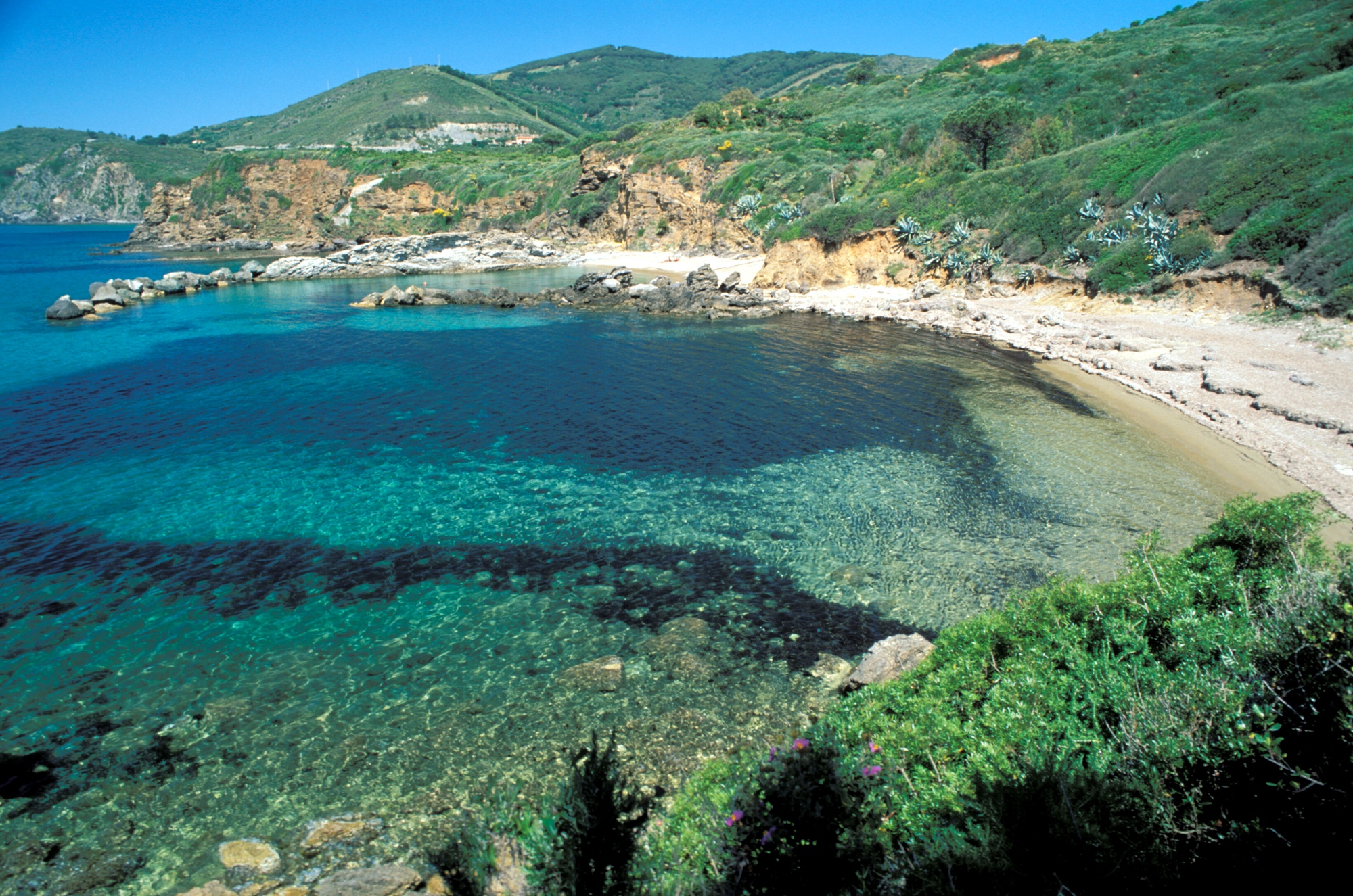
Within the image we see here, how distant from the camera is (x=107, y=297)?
4566 centimetres

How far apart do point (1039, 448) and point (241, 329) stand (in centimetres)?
4142

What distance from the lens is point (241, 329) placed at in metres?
38.8

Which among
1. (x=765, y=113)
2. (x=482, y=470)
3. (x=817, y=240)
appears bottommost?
(x=482, y=470)

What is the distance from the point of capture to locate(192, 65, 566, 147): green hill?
151 metres

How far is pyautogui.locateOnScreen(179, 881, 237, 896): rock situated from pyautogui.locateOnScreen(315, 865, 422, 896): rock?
0.92 metres

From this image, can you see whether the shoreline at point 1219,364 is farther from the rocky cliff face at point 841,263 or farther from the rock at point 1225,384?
the rocky cliff face at point 841,263

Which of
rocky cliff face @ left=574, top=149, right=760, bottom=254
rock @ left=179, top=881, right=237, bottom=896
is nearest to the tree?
rocky cliff face @ left=574, top=149, right=760, bottom=254

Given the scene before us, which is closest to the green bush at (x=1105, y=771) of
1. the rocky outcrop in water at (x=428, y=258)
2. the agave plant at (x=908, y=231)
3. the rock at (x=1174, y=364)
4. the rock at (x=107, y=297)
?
the rock at (x=1174, y=364)

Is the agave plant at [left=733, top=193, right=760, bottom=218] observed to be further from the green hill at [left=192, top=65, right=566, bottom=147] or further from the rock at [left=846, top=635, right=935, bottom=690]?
the green hill at [left=192, top=65, right=566, bottom=147]

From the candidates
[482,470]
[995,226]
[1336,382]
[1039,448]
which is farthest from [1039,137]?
[482,470]

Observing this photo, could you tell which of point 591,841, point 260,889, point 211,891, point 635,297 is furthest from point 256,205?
point 591,841

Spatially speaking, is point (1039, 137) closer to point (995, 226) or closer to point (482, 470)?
point (995, 226)

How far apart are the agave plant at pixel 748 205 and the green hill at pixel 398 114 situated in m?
114

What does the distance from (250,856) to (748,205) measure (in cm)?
6074
